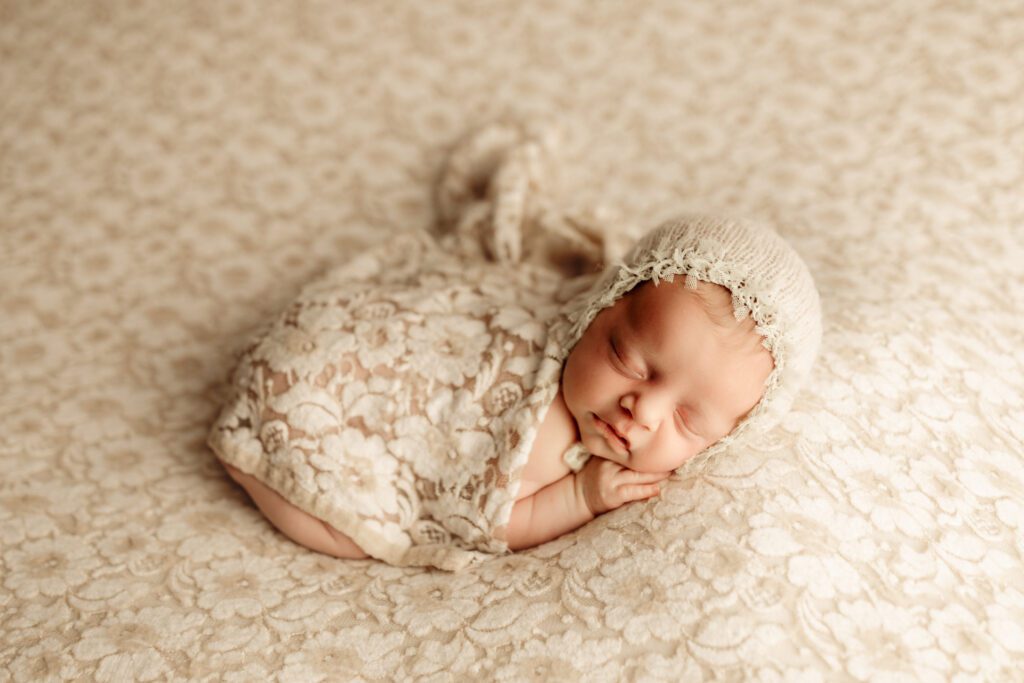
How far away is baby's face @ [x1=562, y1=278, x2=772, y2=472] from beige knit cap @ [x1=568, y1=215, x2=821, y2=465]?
22 millimetres

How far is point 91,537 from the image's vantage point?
1.48 metres

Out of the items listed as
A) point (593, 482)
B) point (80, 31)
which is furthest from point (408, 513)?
point (80, 31)

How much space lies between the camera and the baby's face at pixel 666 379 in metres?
1.32

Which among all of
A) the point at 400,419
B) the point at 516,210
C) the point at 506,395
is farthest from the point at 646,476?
the point at 516,210

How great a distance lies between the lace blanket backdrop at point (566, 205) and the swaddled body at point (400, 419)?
0.10m

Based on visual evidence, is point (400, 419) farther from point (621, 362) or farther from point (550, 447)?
point (621, 362)

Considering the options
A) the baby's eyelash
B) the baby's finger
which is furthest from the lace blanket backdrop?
the baby's eyelash

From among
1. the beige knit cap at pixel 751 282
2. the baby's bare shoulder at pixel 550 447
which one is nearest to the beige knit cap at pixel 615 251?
the beige knit cap at pixel 751 282

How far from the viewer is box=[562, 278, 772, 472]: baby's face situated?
4.32 ft

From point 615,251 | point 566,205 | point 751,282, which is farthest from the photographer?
point 566,205

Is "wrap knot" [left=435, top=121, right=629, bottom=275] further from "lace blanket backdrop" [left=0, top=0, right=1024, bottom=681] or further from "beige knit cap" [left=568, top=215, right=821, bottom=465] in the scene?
"beige knit cap" [left=568, top=215, right=821, bottom=465]

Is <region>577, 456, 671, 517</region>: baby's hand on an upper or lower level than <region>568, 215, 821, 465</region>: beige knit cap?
lower

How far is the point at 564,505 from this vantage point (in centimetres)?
145

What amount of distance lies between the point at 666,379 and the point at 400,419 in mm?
496
